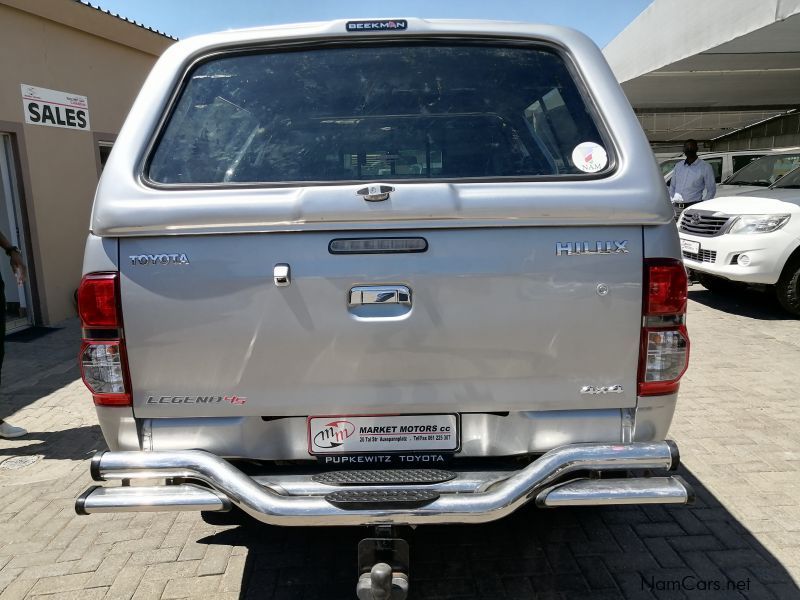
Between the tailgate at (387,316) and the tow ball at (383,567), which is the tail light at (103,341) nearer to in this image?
the tailgate at (387,316)

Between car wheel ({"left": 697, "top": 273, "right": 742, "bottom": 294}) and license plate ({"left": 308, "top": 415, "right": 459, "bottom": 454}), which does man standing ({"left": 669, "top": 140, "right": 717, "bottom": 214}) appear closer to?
car wheel ({"left": 697, "top": 273, "right": 742, "bottom": 294})

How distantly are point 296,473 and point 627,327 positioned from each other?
1271mm

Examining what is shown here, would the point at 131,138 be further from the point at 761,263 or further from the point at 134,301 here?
the point at 761,263

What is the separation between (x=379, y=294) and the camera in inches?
86.7

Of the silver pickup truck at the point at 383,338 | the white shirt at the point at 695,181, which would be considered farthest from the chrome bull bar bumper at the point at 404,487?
the white shirt at the point at 695,181

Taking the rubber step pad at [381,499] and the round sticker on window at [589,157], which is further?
the round sticker on window at [589,157]

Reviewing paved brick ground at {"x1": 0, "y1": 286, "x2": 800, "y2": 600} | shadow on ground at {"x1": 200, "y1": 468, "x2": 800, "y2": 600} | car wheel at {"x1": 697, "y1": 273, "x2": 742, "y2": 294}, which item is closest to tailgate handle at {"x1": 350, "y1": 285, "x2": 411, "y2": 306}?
shadow on ground at {"x1": 200, "y1": 468, "x2": 800, "y2": 600}

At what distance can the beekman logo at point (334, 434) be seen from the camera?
2.35m

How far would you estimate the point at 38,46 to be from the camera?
7.56m

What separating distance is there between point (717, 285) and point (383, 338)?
8087mm

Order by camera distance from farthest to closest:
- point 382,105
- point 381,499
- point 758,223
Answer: point 758,223 < point 382,105 < point 381,499

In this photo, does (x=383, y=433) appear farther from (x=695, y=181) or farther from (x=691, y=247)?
(x=695, y=181)

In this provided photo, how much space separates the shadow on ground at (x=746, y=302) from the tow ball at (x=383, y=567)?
676 centimetres

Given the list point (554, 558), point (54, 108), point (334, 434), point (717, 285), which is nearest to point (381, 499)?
point (334, 434)
